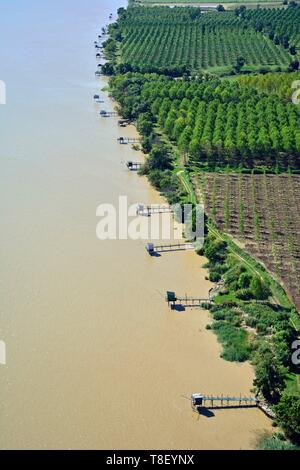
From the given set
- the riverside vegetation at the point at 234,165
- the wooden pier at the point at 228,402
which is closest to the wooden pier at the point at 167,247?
the riverside vegetation at the point at 234,165

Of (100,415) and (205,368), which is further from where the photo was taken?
(205,368)

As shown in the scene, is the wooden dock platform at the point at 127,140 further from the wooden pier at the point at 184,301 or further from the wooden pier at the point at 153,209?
the wooden pier at the point at 184,301

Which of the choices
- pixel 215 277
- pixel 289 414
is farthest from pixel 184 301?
pixel 289 414

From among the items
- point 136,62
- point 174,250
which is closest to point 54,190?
point 174,250

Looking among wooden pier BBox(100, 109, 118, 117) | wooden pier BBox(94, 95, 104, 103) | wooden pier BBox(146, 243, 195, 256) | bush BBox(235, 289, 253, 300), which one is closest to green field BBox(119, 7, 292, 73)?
wooden pier BBox(94, 95, 104, 103)

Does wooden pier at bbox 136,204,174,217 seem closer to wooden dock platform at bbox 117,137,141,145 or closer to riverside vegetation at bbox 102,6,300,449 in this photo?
riverside vegetation at bbox 102,6,300,449

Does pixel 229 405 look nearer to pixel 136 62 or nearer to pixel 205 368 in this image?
pixel 205 368
